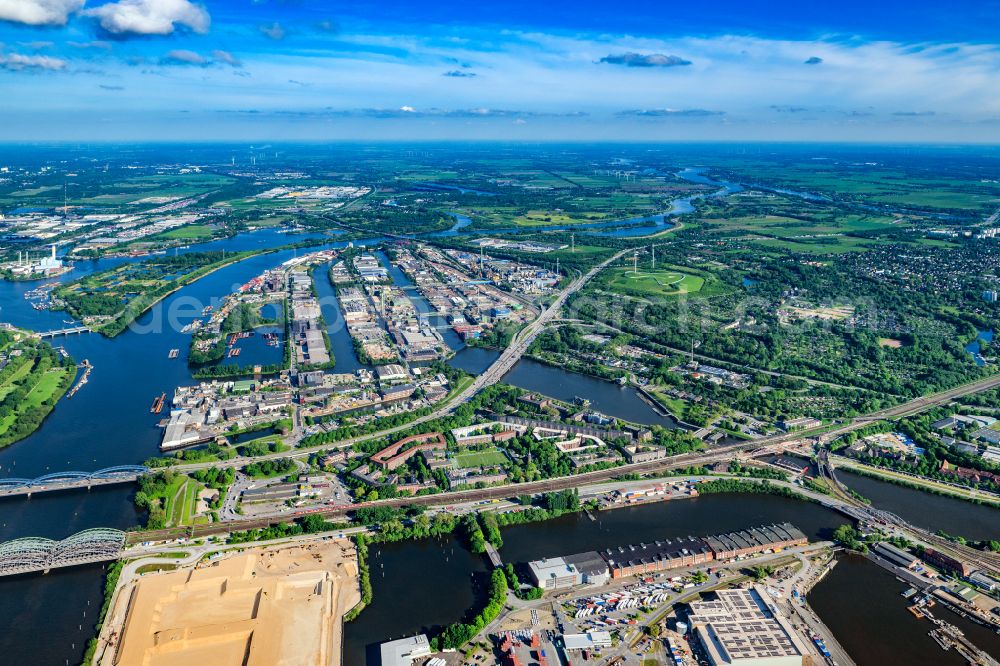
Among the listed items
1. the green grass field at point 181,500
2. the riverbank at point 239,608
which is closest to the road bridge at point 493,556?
the riverbank at point 239,608

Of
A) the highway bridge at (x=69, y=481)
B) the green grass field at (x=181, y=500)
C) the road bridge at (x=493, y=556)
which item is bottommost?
the road bridge at (x=493, y=556)

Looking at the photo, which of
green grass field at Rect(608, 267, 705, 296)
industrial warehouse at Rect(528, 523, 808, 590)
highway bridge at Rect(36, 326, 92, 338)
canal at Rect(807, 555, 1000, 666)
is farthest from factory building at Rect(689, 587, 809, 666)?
highway bridge at Rect(36, 326, 92, 338)

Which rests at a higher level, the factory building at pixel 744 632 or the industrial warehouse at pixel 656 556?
the industrial warehouse at pixel 656 556

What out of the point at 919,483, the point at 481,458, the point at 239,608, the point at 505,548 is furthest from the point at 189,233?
the point at 919,483

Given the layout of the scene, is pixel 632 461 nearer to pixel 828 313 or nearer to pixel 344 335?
pixel 344 335

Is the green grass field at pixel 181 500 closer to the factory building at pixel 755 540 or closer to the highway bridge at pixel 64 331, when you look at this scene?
the factory building at pixel 755 540
